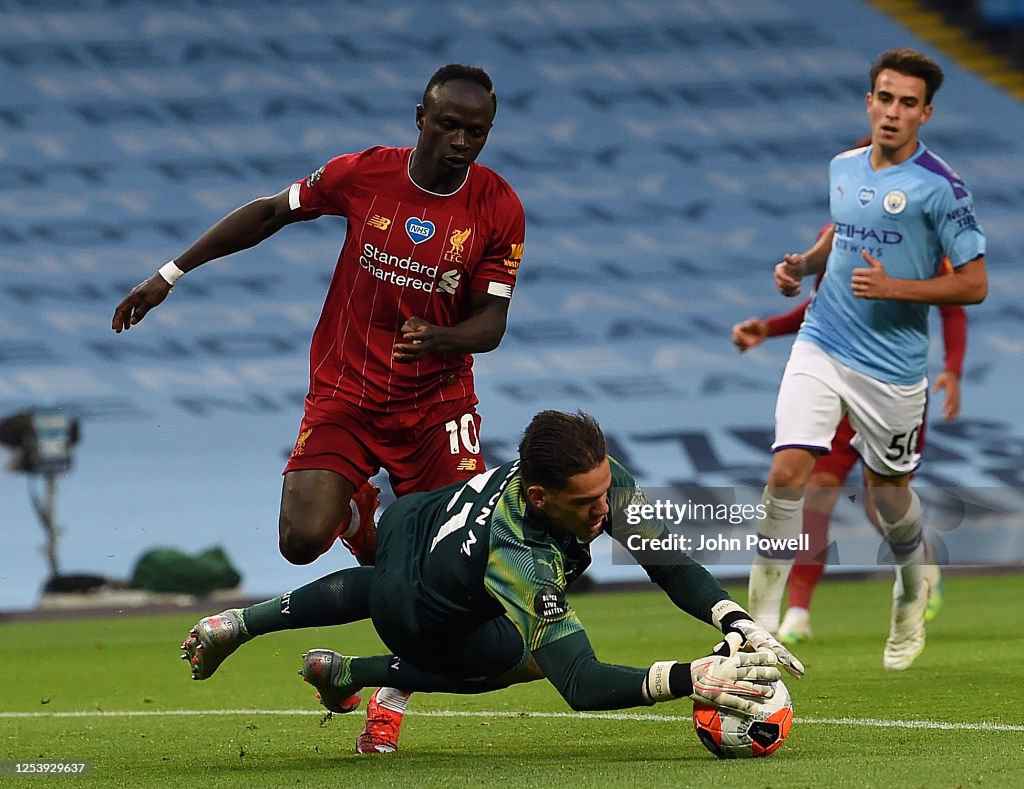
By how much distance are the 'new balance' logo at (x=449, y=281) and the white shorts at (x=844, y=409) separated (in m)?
2.04

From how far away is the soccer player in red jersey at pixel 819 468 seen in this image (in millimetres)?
8172

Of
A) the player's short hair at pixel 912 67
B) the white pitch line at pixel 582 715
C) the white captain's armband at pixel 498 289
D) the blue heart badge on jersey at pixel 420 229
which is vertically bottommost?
the white pitch line at pixel 582 715

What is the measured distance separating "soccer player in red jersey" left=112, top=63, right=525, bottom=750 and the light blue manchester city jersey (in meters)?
1.97

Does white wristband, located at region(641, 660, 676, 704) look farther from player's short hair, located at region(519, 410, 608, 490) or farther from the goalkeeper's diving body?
player's short hair, located at region(519, 410, 608, 490)

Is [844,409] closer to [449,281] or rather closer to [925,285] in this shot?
[925,285]

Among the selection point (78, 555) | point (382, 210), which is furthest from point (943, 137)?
point (382, 210)

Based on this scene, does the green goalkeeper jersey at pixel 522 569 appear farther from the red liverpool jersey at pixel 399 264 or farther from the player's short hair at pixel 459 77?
the player's short hair at pixel 459 77

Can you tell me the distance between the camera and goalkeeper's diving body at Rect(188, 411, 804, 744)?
4.39 m

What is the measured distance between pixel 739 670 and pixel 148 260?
13245 mm

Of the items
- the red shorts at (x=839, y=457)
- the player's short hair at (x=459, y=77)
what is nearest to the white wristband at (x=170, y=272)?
the player's short hair at (x=459, y=77)

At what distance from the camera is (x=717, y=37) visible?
18016 mm

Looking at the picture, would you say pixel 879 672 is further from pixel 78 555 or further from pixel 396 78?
pixel 396 78

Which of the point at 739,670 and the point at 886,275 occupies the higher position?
the point at 886,275

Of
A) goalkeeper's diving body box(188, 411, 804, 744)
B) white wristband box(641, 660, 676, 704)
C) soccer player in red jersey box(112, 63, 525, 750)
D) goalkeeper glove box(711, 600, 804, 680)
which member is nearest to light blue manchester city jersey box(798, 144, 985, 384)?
soccer player in red jersey box(112, 63, 525, 750)
